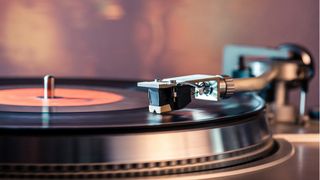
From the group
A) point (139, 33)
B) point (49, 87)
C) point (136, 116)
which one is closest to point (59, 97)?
point (49, 87)

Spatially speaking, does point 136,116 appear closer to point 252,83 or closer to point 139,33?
point 252,83

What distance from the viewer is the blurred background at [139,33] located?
1.39 metres

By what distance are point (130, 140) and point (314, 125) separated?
542 mm

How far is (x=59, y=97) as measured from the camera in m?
0.99

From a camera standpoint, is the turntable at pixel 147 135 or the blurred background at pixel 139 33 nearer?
the turntable at pixel 147 135

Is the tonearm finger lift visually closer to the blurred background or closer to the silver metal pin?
the blurred background

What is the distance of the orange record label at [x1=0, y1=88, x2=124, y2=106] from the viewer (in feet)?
3.05

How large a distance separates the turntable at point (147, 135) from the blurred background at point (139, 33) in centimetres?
42

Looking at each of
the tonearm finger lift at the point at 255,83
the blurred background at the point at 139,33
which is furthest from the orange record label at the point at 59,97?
the blurred background at the point at 139,33

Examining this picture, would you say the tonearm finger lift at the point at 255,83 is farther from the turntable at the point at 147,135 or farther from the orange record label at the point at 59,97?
the orange record label at the point at 59,97

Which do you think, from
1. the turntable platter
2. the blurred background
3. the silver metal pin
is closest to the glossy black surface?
the turntable platter

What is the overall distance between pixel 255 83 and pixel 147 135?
317mm

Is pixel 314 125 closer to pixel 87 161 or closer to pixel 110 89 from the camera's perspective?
pixel 110 89

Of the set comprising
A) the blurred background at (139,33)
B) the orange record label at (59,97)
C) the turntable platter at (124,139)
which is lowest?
the turntable platter at (124,139)
